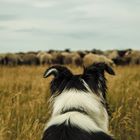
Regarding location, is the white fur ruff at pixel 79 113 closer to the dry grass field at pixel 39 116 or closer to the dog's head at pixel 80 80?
the dog's head at pixel 80 80

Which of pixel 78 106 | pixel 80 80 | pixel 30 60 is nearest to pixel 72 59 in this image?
pixel 30 60

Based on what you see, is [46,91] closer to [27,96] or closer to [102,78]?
[27,96]

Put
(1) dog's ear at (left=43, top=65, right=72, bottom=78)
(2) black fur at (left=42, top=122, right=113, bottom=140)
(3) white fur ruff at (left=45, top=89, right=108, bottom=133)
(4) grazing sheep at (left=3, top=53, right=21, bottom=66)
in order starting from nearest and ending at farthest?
(2) black fur at (left=42, top=122, right=113, bottom=140)
(3) white fur ruff at (left=45, top=89, right=108, bottom=133)
(1) dog's ear at (left=43, top=65, right=72, bottom=78)
(4) grazing sheep at (left=3, top=53, right=21, bottom=66)

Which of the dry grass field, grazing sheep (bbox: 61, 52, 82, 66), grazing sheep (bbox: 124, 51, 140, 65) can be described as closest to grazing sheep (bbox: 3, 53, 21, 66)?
grazing sheep (bbox: 61, 52, 82, 66)

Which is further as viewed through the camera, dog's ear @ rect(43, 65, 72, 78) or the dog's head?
dog's ear @ rect(43, 65, 72, 78)

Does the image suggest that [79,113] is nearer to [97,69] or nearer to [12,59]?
[97,69]

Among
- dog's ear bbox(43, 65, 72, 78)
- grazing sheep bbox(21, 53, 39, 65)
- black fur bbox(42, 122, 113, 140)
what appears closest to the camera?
black fur bbox(42, 122, 113, 140)

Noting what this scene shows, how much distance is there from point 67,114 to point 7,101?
409 centimetres

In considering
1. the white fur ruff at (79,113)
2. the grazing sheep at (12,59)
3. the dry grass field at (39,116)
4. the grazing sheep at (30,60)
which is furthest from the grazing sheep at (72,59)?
the white fur ruff at (79,113)

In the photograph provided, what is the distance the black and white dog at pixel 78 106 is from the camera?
12.5ft

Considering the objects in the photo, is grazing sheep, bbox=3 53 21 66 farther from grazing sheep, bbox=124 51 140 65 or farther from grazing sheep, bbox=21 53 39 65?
grazing sheep, bbox=124 51 140 65

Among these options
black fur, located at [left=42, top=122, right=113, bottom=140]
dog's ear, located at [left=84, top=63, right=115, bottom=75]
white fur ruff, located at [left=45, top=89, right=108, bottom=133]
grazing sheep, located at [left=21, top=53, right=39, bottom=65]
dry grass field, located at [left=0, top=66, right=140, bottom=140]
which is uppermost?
dog's ear, located at [left=84, top=63, right=115, bottom=75]

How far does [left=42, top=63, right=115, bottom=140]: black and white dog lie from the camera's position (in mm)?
3820

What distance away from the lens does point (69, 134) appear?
379 centimetres
